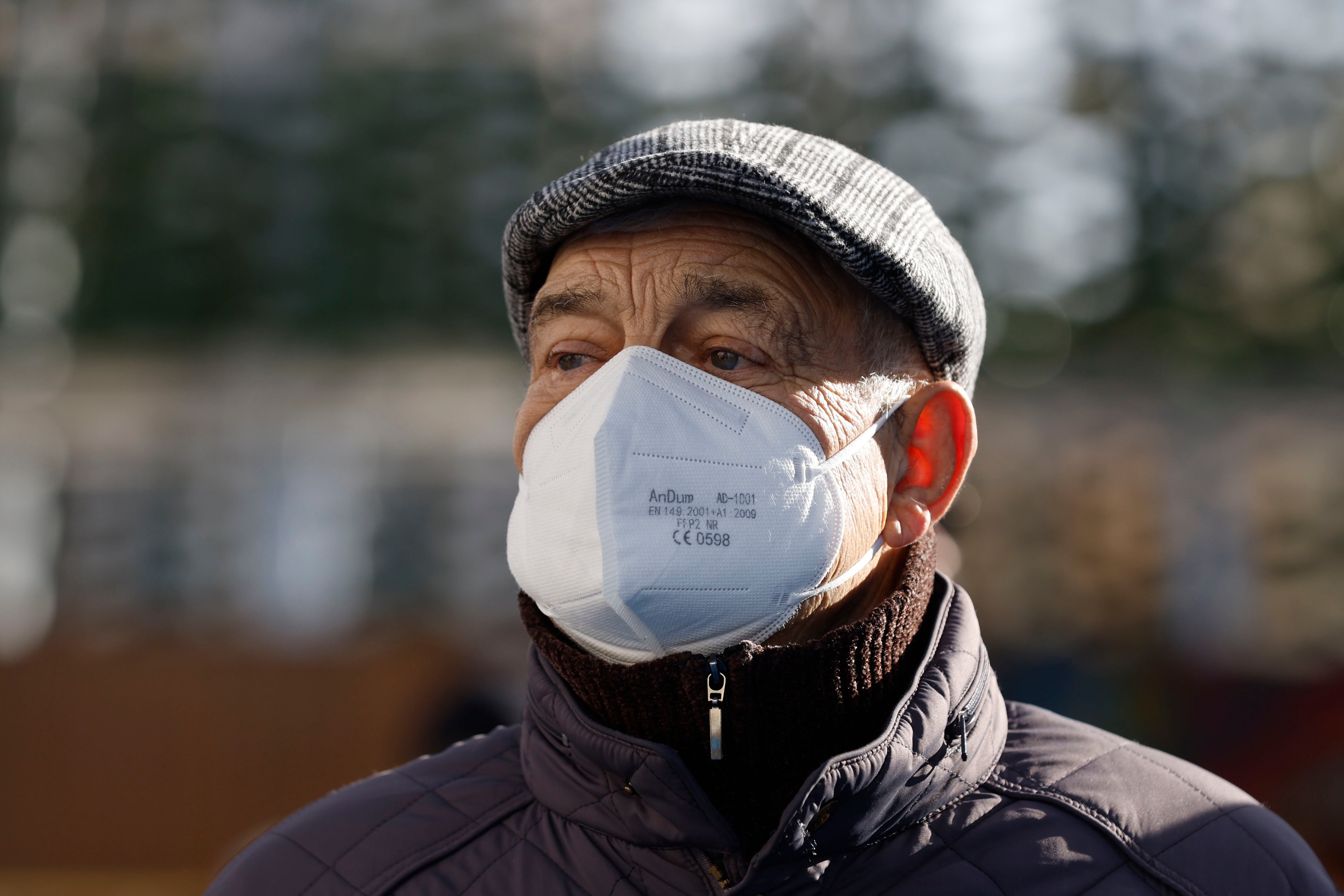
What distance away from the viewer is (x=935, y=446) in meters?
2.07

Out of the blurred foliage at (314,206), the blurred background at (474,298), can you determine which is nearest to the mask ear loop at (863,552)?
Result: the blurred background at (474,298)

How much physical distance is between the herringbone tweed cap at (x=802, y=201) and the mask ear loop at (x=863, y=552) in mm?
202

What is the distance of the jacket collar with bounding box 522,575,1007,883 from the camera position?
159 cm

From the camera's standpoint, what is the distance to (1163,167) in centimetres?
1469

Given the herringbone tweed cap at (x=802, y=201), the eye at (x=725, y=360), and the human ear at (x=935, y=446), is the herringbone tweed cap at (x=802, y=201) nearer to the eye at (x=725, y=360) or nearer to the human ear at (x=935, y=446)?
the human ear at (x=935, y=446)

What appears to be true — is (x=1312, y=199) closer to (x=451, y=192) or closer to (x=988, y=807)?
(x=451, y=192)

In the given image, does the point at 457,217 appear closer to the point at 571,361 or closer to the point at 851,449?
the point at 571,361

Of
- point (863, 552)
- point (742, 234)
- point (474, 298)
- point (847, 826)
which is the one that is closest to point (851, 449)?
point (863, 552)

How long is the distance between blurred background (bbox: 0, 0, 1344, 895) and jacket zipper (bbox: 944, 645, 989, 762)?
→ 11.3 m

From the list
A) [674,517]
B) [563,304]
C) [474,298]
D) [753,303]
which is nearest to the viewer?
[674,517]

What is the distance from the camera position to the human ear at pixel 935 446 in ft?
6.75

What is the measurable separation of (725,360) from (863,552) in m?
0.40

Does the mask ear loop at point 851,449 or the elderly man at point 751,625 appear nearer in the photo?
the elderly man at point 751,625

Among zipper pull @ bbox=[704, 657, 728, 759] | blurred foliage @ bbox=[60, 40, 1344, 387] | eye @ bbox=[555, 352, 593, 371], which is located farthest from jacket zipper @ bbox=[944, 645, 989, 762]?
blurred foliage @ bbox=[60, 40, 1344, 387]
